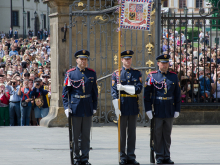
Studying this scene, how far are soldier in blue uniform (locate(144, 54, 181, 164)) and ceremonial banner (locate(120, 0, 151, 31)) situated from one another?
92 cm

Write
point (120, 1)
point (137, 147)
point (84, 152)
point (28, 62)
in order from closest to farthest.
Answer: point (84, 152) < point (120, 1) < point (137, 147) < point (28, 62)

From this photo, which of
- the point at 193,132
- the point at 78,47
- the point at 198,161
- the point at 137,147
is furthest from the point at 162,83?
the point at 78,47

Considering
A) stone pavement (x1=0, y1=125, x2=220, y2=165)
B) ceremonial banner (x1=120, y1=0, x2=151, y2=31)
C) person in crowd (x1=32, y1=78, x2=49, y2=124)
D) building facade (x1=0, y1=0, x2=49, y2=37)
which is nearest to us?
stone pavement (x1=0, y1=125, x2=220, y2=165)

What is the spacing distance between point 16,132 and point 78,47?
2.55m

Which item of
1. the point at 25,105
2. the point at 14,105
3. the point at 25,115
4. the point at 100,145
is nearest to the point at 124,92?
the point at 100,145

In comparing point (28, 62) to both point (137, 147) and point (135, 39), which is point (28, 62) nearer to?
point (135, 39)

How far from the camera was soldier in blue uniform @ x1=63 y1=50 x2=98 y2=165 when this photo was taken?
7.39m

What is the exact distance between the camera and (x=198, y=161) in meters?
7.57

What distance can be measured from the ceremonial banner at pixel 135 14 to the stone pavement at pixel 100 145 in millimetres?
2231

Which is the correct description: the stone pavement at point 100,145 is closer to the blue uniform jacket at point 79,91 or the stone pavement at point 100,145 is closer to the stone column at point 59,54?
the stone column at point 59,54

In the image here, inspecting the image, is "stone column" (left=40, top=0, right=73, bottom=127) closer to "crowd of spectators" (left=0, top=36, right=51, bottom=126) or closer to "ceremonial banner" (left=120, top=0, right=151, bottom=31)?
"crowd of spectators" (left=0, top=36, right=51, bottom=126)

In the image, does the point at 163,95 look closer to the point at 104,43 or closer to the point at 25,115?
the point at 104,43

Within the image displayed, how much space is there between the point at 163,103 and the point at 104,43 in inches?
184

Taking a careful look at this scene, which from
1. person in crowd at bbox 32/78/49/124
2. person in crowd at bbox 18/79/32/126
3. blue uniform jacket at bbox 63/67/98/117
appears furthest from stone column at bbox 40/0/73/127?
blue uniform jacket at bbox 63/67/98/117
